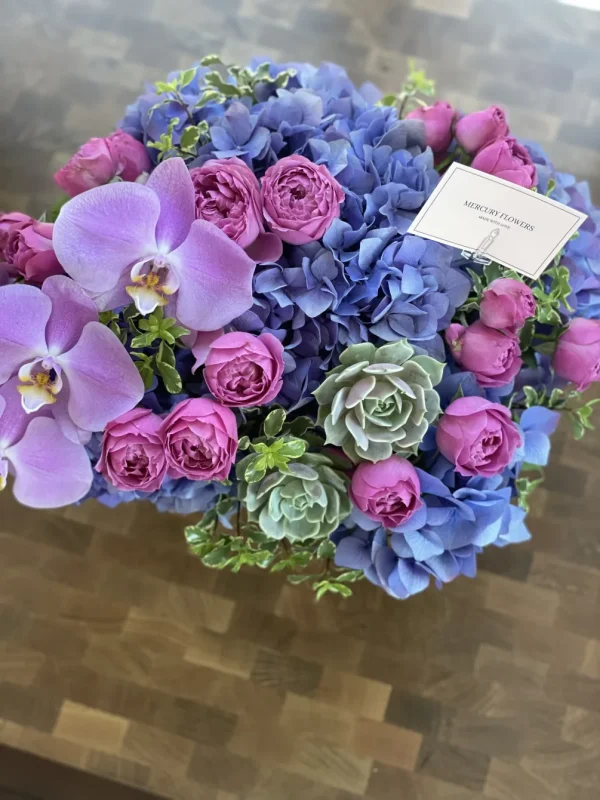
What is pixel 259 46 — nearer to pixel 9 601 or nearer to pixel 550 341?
pixel 550 341

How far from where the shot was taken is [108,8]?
4.34 ft

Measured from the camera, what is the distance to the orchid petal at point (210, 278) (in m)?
0.60

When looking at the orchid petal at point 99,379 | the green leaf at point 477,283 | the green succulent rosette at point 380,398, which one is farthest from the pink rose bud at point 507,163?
the orchid petal at point 99,379

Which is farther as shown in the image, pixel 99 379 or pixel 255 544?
pixel 255 544

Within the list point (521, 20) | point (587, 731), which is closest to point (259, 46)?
point (521, 20)

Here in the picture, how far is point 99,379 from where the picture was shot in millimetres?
625

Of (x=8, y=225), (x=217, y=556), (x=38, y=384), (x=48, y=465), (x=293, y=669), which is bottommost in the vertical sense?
(x=293, y=669)

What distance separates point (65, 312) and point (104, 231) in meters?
0.09

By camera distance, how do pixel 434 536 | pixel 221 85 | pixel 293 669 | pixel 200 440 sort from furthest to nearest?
pixel 293 669, pixel 221 85, pixel 434 536, pixel 200 440

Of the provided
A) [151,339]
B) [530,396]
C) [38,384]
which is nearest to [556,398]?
[530,396]

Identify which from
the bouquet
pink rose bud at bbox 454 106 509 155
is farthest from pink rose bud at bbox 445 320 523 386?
pink rose bud at bbox 454 106 509 155

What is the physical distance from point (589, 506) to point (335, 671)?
51cm

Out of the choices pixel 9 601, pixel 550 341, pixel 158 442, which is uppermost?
pixel 550 341

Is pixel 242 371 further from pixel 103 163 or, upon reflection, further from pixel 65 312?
pixel 103 163
